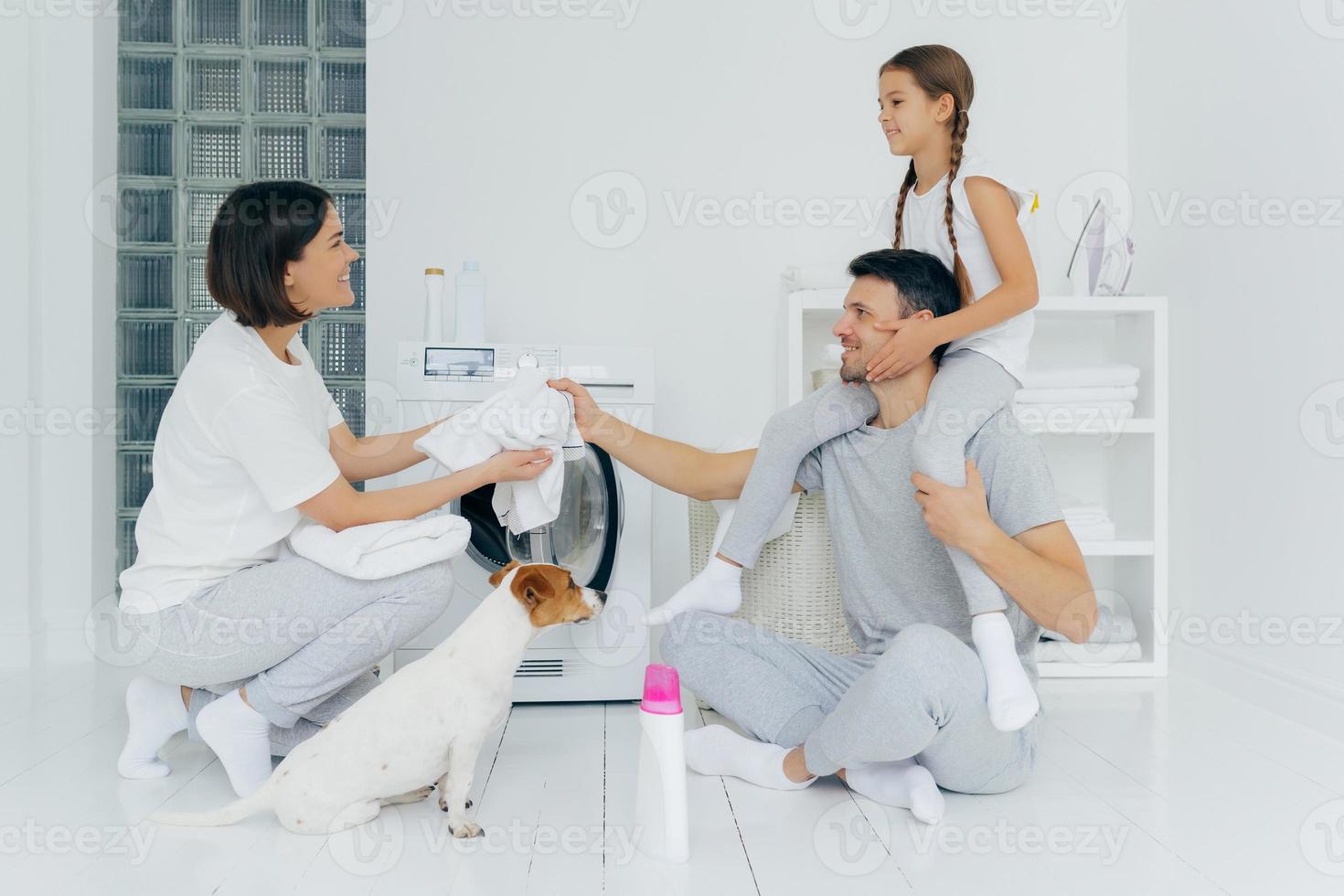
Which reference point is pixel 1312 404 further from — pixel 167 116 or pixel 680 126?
pixel 167 116

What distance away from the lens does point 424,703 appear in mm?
1518

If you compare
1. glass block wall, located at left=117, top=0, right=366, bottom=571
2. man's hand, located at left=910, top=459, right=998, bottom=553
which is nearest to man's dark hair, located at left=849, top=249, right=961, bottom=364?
man's hand, located at left=910, top=459, right=998, bottom=553

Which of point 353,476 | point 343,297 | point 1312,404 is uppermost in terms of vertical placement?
point 343,297

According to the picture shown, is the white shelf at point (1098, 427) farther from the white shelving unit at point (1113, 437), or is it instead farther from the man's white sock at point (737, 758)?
the man's white sock at point (737, 758)

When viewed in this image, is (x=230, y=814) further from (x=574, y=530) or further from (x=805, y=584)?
(x=805, y=584)

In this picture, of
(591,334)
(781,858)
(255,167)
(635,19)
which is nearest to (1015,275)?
(781,858)

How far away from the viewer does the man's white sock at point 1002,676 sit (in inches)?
58.7

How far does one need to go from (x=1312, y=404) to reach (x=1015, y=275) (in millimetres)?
797

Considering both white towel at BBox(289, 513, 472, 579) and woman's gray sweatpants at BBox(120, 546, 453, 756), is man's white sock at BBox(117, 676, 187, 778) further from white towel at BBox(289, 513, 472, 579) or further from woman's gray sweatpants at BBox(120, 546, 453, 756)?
white towel at BBox(289, 513, 472, 579)

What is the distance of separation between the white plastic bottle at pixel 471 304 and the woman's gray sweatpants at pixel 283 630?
0.95 metres

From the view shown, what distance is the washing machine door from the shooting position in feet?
7.24

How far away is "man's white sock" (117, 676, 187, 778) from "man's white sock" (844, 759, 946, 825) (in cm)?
113

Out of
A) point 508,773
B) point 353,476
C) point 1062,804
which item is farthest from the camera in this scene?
point 353,476

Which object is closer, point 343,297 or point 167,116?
point 343,297
